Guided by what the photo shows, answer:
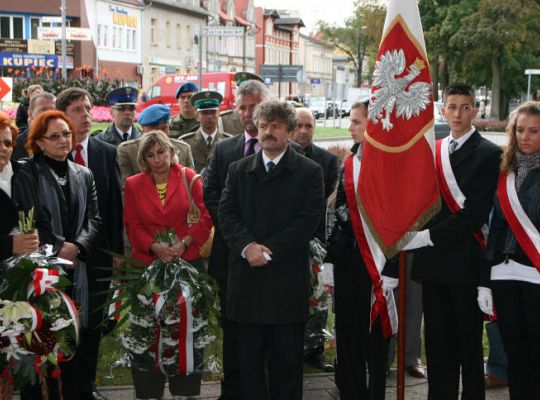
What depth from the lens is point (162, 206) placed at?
5844mm

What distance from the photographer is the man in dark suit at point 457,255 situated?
5.00m

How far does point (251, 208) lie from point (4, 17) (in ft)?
167

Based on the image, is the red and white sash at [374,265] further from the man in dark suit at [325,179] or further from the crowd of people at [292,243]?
the man in dark suit at [325,179]

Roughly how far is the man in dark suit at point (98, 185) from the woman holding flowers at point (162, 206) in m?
0.19

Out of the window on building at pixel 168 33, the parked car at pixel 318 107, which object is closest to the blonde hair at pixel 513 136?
the parked car at pixel 318 107

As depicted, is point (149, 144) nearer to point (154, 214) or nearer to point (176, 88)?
point (154, 214)

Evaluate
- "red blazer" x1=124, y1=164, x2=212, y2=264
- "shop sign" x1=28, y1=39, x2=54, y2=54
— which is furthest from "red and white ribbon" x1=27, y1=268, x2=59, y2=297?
"shop sign" x1=28, y1=39, x2=54, y2=54

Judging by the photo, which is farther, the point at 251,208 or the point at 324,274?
the point at 324,274

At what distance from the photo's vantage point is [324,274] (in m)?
6.20

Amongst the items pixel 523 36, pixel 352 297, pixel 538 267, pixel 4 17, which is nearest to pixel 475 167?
pixel 538 267

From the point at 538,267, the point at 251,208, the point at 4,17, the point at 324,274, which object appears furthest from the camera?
the point at 4,17

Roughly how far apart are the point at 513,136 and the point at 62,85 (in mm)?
21432

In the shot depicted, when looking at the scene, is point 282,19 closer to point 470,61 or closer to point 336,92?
point 470,61

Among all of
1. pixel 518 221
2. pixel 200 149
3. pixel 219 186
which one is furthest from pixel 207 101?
pixel 518 221
